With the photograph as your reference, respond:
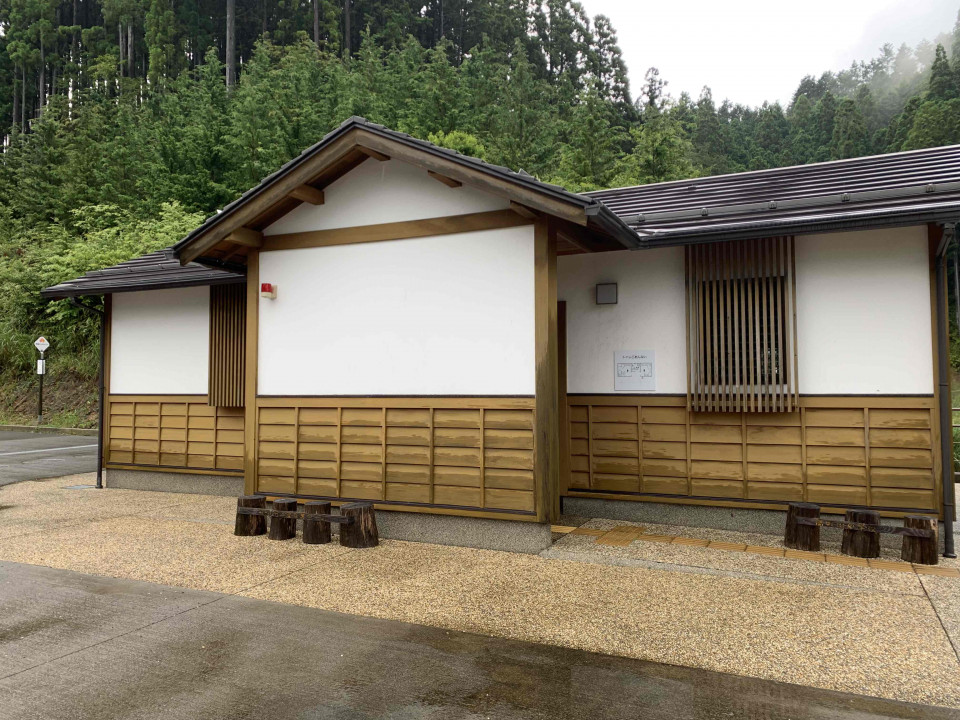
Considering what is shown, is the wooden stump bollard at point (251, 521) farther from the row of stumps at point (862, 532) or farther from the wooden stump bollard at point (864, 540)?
the wooden stump bollard at point (864, 540)

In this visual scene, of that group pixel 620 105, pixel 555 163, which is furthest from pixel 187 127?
pixel 620 105

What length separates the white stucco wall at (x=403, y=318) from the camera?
240 inches

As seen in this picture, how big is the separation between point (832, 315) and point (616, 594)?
3.47m

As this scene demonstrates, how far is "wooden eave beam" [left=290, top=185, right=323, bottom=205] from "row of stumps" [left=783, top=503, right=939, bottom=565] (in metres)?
5.42

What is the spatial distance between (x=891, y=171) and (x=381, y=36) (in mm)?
33294

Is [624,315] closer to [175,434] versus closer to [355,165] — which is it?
[355,165]

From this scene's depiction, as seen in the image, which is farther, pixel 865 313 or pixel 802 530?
pixel 865 313

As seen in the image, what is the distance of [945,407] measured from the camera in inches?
227

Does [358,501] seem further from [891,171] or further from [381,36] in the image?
[381,36]

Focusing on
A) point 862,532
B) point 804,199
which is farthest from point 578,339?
point 862,532

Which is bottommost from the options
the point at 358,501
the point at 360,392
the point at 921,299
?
the point at 358,501

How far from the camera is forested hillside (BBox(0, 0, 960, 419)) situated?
21734 mm

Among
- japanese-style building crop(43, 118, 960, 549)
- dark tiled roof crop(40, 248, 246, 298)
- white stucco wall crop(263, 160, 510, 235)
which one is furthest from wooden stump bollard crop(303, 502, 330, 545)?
dark tiled roof crop(40, 248, 246, 298)

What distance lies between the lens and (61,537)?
6.59 m
